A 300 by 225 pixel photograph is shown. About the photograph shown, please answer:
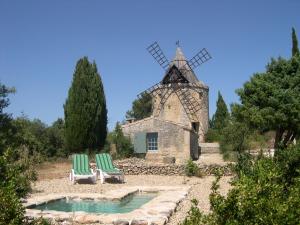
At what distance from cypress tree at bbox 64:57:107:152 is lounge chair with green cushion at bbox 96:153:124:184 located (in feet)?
28.6

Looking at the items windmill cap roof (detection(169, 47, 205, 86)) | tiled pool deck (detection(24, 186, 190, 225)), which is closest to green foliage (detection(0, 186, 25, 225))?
tiled pool deck (detection(24, 186, 190, 225))

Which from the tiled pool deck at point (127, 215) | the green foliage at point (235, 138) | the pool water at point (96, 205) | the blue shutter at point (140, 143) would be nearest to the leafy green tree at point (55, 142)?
the blue shutter at point (140, 143)

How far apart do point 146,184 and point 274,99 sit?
5.52 meters

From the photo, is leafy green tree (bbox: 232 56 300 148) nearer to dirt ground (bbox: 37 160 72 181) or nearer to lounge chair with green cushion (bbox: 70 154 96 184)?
lounge chair with green cushion (bbox: 70 154 96 184)

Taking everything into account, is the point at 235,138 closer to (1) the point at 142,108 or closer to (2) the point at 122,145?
(2) the point at 122,145

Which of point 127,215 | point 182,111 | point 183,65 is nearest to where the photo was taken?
point 127,215

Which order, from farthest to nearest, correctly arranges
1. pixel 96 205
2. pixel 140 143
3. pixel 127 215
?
pixel 140 143 → pixel 96 205 → pixel 127 215

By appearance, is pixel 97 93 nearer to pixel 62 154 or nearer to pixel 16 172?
pixel 62 154

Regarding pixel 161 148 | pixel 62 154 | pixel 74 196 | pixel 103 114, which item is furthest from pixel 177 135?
pixel 74 196

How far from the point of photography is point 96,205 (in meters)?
10.3

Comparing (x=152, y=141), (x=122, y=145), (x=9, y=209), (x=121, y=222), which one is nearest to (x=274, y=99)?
(x=121, y=222)

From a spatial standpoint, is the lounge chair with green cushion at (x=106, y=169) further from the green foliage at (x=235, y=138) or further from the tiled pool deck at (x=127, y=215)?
the green foliage at (x=235, y=138)

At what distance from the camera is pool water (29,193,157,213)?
9.62m

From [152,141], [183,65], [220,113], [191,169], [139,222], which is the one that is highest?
[183,65]
